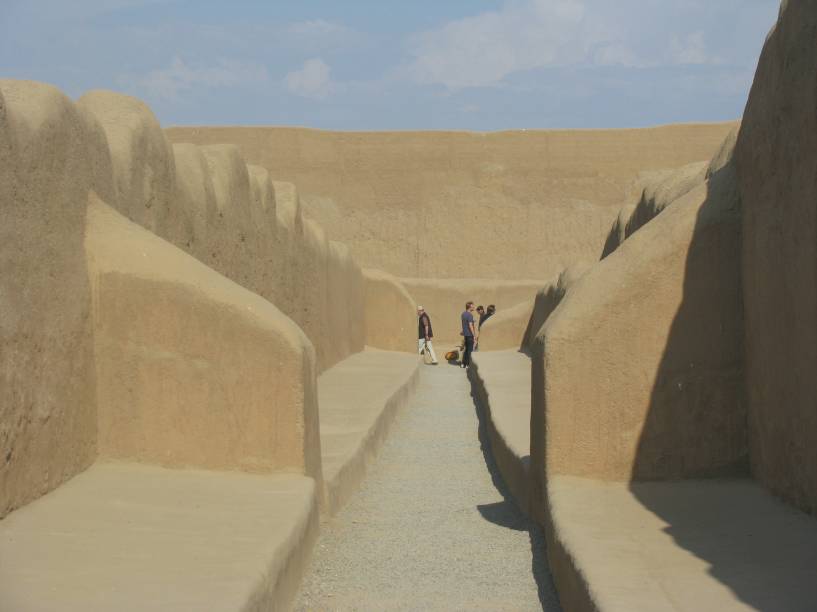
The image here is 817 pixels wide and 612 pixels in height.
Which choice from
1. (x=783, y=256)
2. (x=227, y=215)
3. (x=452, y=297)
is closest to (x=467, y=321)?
(x=452, y=297)

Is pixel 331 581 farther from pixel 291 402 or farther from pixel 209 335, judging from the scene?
pixel 209 335

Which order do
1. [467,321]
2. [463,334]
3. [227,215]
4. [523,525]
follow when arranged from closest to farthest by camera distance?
1. [523,525]
2. [227,215]
3. [467,321]
4. [463,334]

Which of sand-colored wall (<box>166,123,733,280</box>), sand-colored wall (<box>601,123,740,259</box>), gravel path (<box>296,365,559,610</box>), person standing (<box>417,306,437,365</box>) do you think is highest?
sand-colored wall (<box>166,123,733,280</box>)

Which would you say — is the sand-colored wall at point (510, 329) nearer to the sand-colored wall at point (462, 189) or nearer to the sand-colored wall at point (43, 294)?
the sand-colored wall at point (43, 294)

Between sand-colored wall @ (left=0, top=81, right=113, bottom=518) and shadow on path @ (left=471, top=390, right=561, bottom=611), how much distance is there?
243 cm

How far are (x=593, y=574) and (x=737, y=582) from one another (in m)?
0.53

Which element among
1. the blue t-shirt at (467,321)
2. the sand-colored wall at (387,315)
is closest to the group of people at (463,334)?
the blue t-shirt at (467,321)

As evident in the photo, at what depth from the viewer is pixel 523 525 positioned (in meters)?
6.72

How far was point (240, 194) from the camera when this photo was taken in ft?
33.2

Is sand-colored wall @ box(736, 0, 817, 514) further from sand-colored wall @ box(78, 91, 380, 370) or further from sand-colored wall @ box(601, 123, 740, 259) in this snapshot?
sand-colored wall @ box(78, 91, 380, 370)

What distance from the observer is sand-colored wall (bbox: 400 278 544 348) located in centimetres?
2892

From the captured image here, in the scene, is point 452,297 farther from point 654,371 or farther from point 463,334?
point 654,371

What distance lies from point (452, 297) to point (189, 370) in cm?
2335

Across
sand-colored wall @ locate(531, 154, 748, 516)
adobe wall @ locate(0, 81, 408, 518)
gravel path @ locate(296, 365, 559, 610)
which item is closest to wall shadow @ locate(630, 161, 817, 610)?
sand-colored wall @ locate(531, 154, 748, 516)
